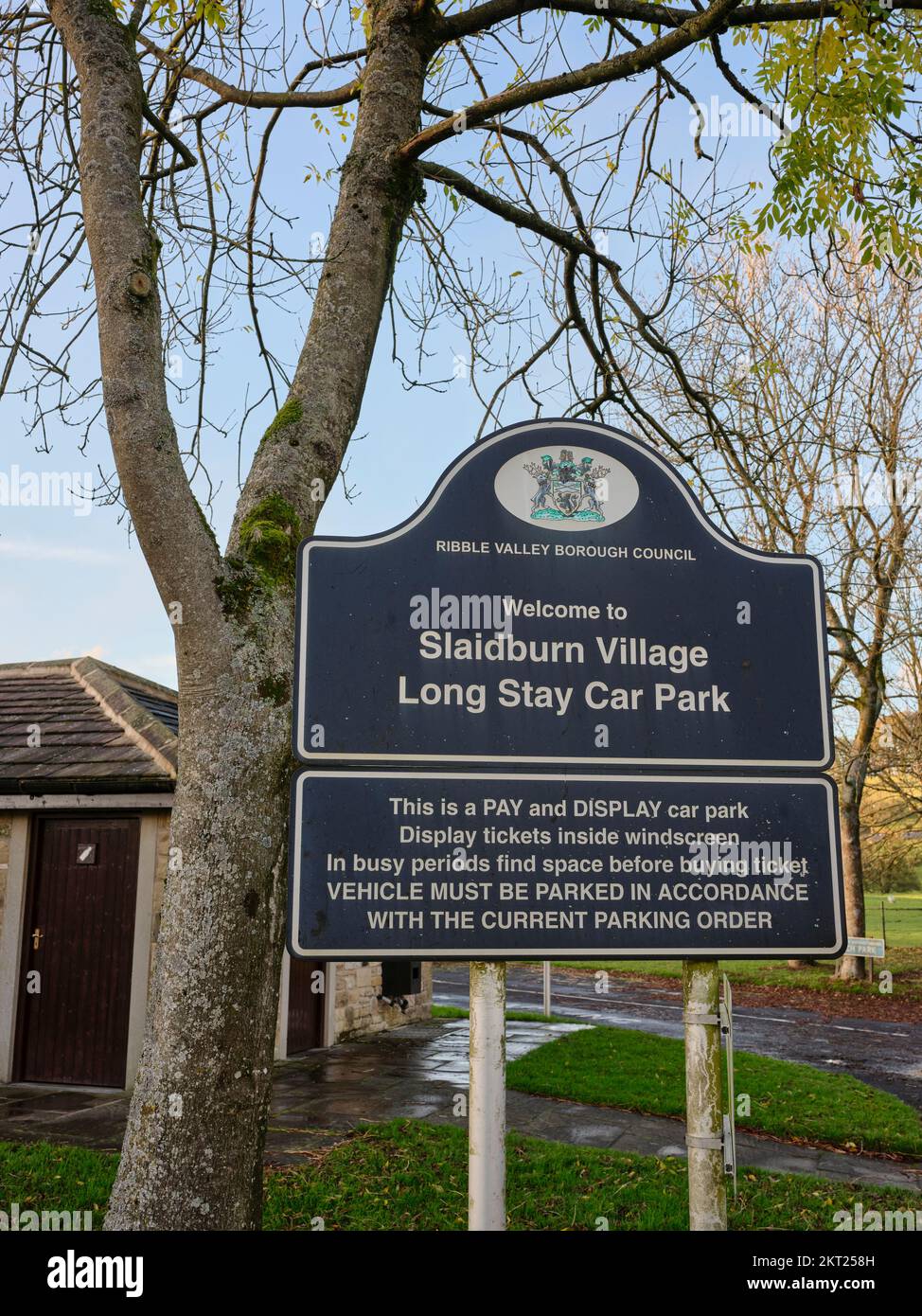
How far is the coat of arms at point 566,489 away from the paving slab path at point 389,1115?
211 inches

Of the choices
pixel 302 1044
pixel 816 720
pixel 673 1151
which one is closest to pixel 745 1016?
pixel 302 1044

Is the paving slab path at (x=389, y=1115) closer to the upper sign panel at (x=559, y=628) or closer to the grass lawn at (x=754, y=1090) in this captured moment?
the grass lawn at (x=754, y=1090)

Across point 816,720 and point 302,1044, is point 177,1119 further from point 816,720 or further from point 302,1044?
point 302,1044

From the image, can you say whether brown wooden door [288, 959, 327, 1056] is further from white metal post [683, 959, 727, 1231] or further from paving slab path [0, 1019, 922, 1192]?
white metal post [683, 959, 727, 1231]

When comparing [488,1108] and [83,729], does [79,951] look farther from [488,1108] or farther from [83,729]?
[488,1108]

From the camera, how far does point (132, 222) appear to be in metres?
4.38

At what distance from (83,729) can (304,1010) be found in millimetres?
4312

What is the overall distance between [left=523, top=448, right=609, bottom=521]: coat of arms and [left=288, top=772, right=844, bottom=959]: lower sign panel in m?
0.89

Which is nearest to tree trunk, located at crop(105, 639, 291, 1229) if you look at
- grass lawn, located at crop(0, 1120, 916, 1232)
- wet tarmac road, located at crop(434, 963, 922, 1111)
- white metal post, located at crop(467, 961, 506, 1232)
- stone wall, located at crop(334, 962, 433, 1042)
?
white metal post, located at crop(467, 961, 506, 1232)

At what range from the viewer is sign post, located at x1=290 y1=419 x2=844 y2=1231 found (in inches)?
118

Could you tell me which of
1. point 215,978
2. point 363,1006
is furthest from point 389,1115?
point 215,978

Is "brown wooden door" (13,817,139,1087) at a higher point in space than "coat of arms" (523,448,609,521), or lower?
lower

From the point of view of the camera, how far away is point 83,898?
10.8 metres
